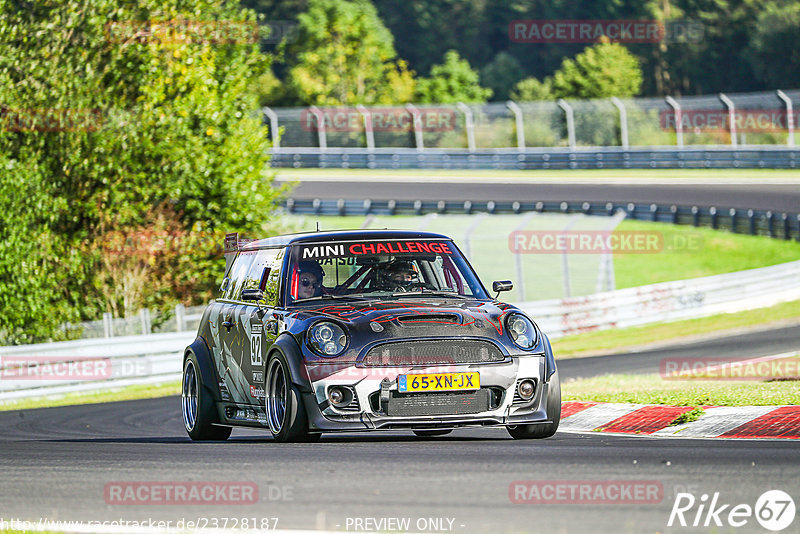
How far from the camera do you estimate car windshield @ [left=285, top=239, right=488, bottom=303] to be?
9.70 m

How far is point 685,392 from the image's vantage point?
12.3 metres

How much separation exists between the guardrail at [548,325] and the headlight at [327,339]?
12898 mm

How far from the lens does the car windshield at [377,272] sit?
970 centimetres

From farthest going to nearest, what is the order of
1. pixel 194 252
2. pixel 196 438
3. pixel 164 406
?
pixel 194 252 < pixel 164 406 < pixel 196 438

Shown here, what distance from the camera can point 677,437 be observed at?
9.32m

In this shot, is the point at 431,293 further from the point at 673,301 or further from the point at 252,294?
the point at 673,301

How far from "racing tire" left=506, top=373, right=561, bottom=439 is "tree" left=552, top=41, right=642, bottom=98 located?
63.5m

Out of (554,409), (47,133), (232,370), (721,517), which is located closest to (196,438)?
(232,370)

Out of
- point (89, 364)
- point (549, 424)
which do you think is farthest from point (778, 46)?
point (549, 424)

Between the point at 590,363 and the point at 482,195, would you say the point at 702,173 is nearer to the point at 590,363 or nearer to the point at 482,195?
the point at 482,195

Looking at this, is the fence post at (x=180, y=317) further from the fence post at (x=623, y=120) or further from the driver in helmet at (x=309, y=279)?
the fence post at (x=623, y=120)

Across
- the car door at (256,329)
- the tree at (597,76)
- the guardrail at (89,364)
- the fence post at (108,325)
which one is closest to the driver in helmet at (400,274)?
the car door at (256,329)

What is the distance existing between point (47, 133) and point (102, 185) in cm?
170

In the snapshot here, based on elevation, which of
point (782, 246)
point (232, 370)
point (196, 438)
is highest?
point (232, 370)
